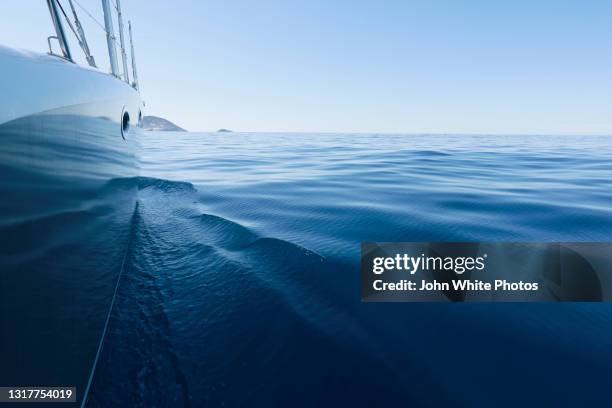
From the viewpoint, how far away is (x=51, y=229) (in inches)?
52.8

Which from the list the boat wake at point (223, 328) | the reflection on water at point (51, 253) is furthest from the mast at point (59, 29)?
the boat wake at point (223, 328)

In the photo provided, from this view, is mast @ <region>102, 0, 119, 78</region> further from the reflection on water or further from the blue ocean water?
the reflection on water

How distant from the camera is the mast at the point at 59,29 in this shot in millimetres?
2270

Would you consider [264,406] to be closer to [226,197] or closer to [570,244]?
[570,244]

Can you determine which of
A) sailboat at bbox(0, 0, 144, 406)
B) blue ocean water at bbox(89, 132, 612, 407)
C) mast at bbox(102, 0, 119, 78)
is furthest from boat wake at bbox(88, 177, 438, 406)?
mast at bbox(102, 0, 119, 78)

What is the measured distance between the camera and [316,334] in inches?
81.5

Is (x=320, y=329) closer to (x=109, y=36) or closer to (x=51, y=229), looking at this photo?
(x=51, y=229)

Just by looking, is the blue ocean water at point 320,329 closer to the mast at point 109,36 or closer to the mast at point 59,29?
the mast at point 59,29

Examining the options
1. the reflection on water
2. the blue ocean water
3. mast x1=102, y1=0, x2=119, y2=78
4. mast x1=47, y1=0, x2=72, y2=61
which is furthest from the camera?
mast x1=102, y1=0, x2=119, y2=78

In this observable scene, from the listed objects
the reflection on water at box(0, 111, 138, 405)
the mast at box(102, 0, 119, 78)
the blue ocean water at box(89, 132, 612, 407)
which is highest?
the mast at box(102, 0, 119, 78)

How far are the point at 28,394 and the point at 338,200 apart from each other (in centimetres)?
439

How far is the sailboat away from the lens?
1060 mm

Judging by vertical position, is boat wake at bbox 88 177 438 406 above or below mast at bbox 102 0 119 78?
below

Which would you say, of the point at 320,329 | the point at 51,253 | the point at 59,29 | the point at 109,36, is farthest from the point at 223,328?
the point at 109,36
